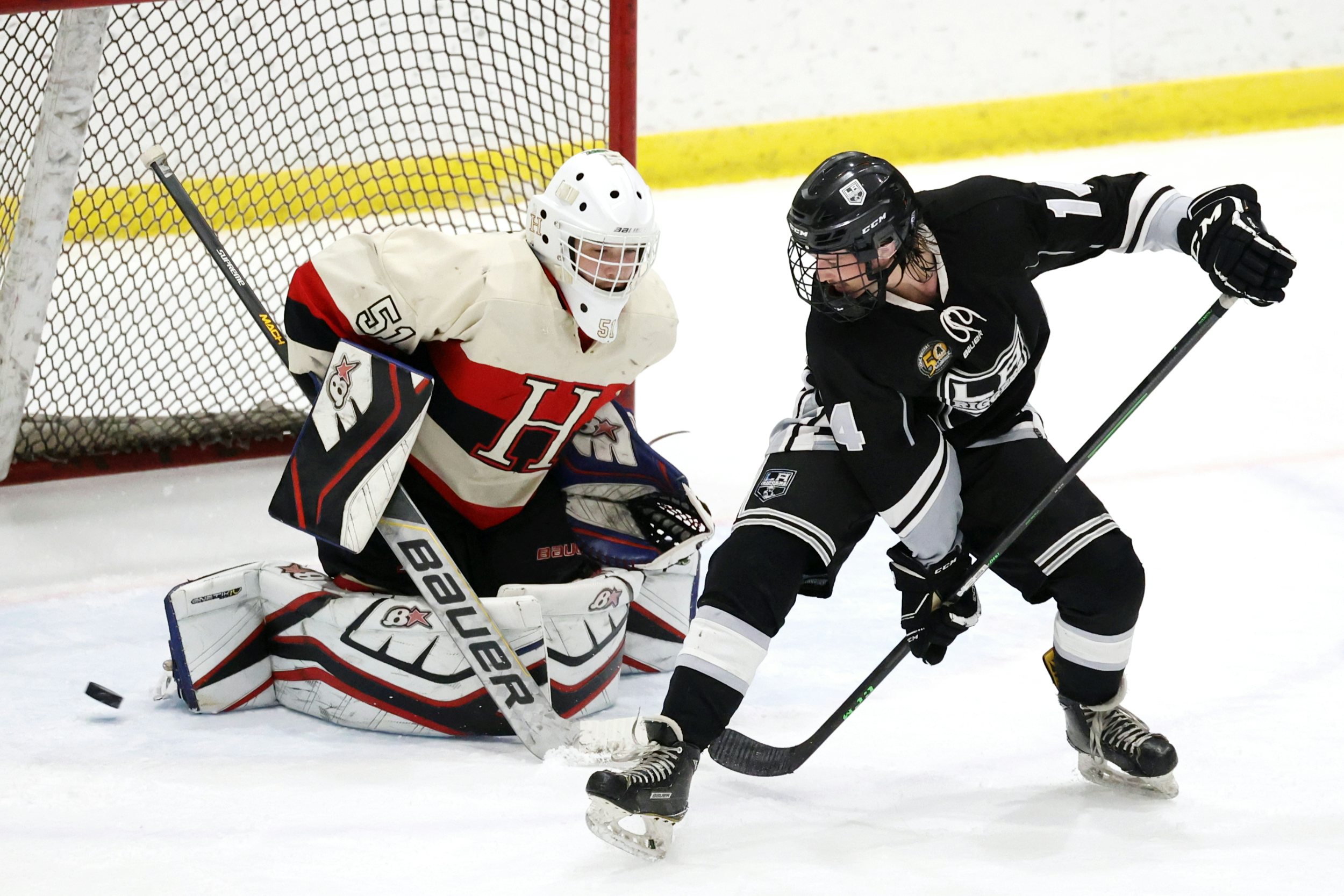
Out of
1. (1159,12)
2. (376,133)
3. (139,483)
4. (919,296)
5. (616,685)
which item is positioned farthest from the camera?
(1159,12)

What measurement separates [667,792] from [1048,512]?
625 millimetres

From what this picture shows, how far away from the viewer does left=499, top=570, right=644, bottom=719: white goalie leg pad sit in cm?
242

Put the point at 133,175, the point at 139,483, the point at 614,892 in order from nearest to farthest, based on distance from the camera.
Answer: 1. the point at 614,892
2. the point at 139,483
3. the point at 133,175

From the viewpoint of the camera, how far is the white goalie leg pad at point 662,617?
2.66 m

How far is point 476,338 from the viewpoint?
2355 millimetres

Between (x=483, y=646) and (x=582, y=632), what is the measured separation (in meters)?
0.18

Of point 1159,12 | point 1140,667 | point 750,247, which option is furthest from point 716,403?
point 1159,12

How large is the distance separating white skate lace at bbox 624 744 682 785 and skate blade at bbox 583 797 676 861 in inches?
1.7

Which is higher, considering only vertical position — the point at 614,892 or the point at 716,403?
the point at 614,892

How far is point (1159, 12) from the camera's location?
239 inches

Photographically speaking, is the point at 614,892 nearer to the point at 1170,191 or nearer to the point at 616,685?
the point at 616,685

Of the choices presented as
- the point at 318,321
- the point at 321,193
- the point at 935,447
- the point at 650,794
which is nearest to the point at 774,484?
the point at 935,447

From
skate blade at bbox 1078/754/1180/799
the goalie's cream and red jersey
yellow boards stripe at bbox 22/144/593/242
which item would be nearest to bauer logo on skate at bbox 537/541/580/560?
the goalie's cream and red jersey

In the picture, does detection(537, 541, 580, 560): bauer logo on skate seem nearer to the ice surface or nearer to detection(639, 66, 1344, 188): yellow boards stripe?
the ice surface
